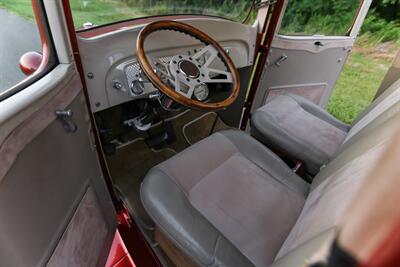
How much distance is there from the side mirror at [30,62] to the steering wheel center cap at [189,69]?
1.69ft

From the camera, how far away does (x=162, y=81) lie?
1.03 meters

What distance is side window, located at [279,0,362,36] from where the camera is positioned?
181cm

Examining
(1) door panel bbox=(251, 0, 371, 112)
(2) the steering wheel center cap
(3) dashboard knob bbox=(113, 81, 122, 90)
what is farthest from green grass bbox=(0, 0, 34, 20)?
(1) door panel bbox=(251, 0, 371, 112)

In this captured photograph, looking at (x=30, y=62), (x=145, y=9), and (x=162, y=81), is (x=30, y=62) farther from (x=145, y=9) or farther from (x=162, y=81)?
(x=145, y=9)

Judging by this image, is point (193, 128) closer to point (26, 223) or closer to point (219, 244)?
point (219, 244)

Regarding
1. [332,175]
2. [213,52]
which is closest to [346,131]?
[332,175]

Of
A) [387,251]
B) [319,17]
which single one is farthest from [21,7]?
[319,17]

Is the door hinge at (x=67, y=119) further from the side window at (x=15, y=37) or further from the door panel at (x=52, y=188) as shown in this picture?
the side window at (x=15, y=37)

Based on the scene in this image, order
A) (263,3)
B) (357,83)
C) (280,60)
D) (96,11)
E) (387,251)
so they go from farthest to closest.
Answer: (357,83)
(280,60)
(263,3)
(96,11)
(387,251)

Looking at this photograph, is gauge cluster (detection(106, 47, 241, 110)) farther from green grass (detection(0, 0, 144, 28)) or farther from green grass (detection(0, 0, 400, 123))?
green grass (detection(0, 0, 400, 123))

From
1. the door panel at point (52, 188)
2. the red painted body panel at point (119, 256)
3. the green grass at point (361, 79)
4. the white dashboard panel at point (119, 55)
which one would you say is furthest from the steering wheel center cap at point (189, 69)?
the green grass at point (361, 79)

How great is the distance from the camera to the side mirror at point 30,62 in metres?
0.82

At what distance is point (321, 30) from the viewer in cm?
202

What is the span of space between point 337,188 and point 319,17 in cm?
165
